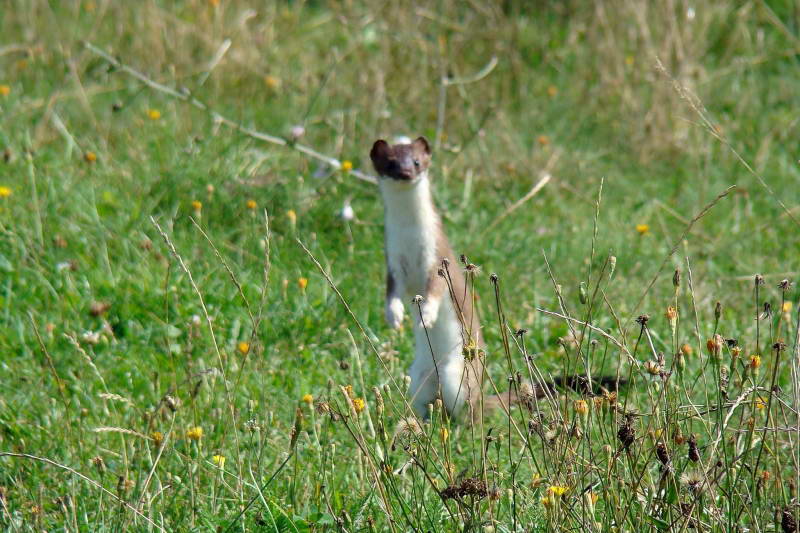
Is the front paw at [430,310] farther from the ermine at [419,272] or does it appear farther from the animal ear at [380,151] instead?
the animal ear at [380,151]

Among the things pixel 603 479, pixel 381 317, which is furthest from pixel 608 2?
pixel 603 479

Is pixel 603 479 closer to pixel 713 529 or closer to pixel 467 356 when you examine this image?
pixel 713 529

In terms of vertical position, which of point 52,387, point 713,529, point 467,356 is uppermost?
point 467,356

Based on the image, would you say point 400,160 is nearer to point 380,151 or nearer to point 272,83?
point 380,151

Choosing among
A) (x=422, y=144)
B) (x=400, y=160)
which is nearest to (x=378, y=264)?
(x=422, y=144)

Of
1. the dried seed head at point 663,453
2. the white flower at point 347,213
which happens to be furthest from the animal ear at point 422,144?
the dried seed head at point 663,453

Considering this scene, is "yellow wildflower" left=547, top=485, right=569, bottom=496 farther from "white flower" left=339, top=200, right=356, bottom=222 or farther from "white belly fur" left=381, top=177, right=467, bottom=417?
"white flower" left=339, top=200, right=356, bottom=222

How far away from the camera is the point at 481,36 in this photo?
7043 millimetres

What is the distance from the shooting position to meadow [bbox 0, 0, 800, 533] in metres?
2.61

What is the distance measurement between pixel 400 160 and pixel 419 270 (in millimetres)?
396

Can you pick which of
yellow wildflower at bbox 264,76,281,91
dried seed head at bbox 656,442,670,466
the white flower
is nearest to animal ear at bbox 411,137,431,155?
the white flower

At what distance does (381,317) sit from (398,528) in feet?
6.69

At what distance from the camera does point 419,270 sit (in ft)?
13.2

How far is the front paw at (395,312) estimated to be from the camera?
3.92m
